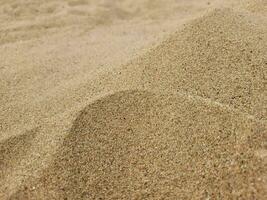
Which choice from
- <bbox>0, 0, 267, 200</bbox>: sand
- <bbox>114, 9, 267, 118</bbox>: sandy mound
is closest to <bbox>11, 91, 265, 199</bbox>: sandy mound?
<bbox>0, 0, 267, 200</bbox>: sand

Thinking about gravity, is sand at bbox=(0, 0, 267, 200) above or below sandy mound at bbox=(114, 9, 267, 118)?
below

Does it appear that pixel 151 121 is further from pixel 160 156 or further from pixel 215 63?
pixel 215 63

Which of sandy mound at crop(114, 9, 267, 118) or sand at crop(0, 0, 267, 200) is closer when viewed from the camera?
sand at crop(0, 0, 267, 200)

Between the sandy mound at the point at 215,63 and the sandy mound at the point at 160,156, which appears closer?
the sandy mound at the point at 160,156

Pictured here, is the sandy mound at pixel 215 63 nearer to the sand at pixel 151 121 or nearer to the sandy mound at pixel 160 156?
the sand at pixel 151 121

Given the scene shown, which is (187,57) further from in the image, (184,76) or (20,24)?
(20,24)

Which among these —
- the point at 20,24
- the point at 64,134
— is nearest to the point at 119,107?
the point at 64,134

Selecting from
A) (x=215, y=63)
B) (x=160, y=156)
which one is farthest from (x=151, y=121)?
(x=215, y=63)

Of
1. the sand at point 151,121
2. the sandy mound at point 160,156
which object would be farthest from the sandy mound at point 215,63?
the sandy mound at point 160,156

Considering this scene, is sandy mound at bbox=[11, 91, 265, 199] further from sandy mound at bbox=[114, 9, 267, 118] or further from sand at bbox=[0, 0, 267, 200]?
sandy mound at bbox=[114, 9, 267, 118]
